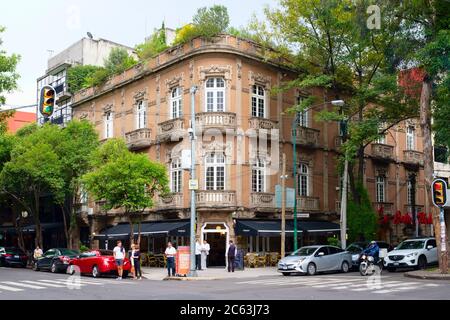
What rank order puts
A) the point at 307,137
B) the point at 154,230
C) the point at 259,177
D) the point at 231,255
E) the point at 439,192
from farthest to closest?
the point at 307,137 < the point at 259,177 < the point at 154,230 < the point at 231,255 < the point at 439,192

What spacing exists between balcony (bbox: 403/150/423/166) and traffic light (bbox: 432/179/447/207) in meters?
24.6

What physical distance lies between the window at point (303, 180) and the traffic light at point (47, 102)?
2295 cm

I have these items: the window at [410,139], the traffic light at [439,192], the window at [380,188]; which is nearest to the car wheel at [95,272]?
the traffic light at [439,192]

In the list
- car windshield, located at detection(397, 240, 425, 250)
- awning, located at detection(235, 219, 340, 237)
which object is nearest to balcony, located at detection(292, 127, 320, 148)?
awning, located at detection(235, 219, 340, 237)

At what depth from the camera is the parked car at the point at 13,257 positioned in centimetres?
4066

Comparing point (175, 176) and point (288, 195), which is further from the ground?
point (175, 176)

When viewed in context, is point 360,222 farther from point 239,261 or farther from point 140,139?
point 140,139

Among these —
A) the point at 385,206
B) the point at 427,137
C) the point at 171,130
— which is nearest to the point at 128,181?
the point at 171,130

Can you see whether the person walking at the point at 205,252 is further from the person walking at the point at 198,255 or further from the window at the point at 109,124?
the window at the point at 109,124

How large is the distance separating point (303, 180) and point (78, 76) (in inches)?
949

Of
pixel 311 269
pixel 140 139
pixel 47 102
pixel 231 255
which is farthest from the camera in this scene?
pixel 140 139

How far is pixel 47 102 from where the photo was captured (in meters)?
19.1

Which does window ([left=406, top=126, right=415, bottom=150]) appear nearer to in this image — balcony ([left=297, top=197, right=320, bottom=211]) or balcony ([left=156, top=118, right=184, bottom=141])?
balcony ([left=297, top=197, right=320, bottom=211])

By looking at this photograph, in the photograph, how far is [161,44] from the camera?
160ft
